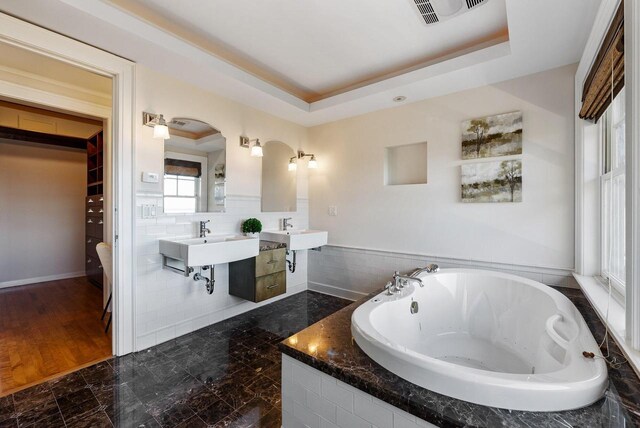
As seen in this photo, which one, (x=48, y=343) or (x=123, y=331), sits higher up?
(x=123, y=331)

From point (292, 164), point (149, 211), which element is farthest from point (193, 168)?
point (292, 164)

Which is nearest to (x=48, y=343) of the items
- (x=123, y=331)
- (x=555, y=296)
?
(x=123, y=331)

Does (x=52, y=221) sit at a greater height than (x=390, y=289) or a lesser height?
greater

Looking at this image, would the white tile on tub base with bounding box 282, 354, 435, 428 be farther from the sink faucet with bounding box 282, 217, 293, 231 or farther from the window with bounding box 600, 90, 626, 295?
the sink faucet with bounding box 282, 217, 293, 231

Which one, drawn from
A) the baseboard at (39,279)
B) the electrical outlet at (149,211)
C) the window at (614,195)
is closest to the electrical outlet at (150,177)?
the electrical outlet at (149,211)

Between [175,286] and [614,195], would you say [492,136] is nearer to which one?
[614,195]

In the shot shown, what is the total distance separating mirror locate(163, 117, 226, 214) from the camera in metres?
2.48

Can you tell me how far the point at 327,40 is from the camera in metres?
2.22

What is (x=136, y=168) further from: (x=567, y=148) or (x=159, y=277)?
(x=567, y=148)

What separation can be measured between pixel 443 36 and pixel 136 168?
2.61 metres

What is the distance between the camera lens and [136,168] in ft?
7.27

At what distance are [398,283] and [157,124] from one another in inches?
88.8

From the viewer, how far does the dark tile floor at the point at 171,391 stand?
153 centimetres

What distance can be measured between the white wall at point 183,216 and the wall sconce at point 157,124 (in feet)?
0.14
